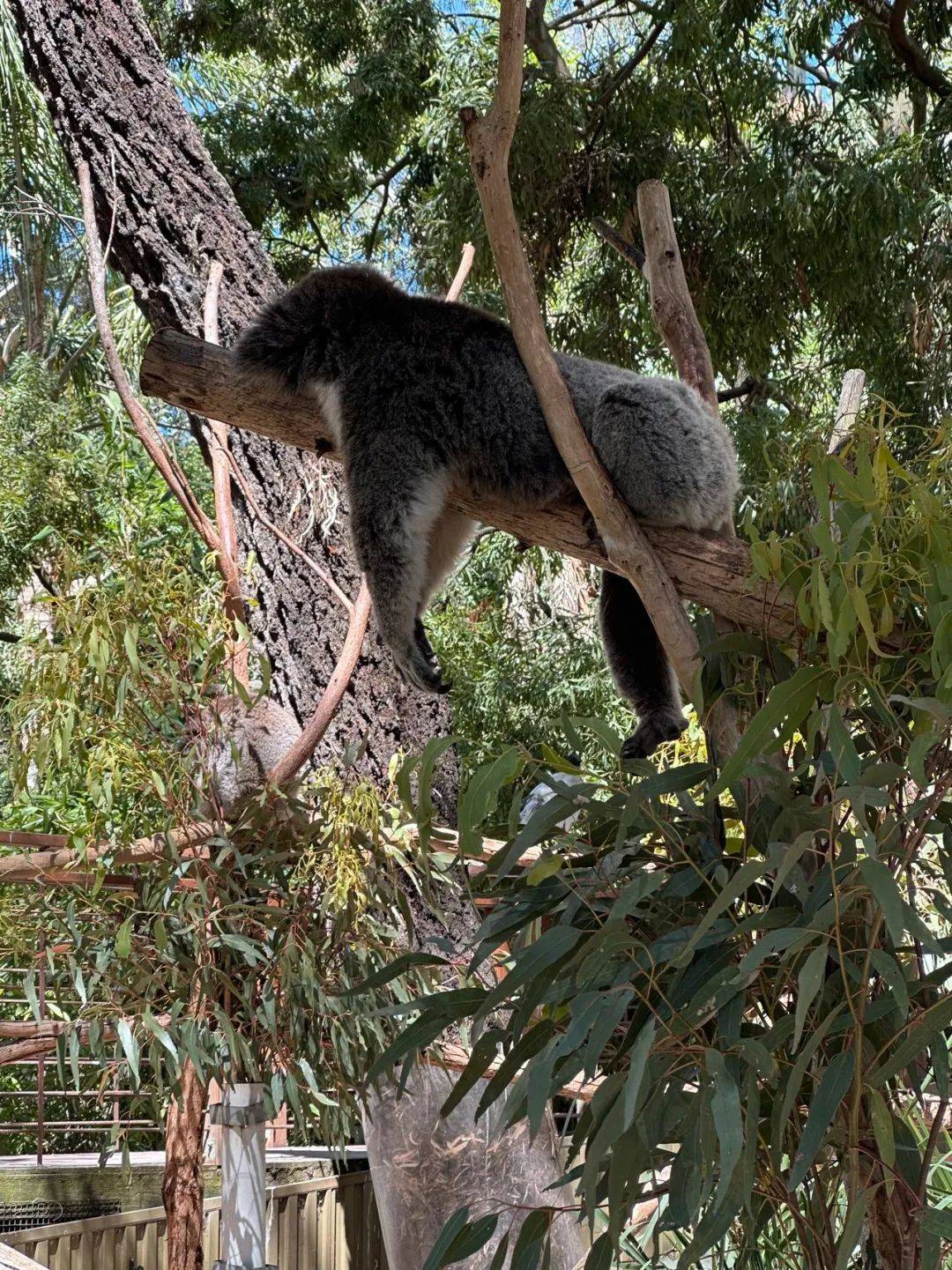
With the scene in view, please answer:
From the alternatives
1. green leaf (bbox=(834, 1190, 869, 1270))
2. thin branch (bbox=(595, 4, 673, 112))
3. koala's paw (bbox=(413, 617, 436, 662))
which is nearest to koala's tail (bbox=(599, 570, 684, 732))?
koala's paw (bbox=(413, 617, 436, 662))

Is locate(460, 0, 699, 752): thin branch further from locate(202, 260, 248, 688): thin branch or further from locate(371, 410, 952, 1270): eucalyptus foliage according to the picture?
locate(202, 260, 248, 688): thin branch

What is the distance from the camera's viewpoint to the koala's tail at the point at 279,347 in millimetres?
1860

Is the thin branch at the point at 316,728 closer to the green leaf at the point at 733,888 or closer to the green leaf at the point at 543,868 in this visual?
the green leaf at the point at 543,868

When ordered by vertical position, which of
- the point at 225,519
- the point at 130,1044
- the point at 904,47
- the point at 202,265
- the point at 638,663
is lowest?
the point at 130,1044

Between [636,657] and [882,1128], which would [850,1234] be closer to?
[882,1128]

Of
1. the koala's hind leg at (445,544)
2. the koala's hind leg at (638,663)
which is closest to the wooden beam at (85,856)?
the koala's hind leg at (445,544)

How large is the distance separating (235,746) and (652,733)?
68cm

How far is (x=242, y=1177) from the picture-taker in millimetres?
2008

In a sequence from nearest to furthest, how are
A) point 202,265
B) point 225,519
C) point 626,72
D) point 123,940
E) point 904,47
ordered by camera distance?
point 123,940 → point 225,519 → point 202,265 → point 904,47 → point 626,72

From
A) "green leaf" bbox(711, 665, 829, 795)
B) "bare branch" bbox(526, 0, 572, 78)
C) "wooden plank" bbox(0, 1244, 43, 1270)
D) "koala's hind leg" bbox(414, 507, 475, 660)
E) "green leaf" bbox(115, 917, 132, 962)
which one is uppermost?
"bare branch" bbox(526, 0, 572, 78)

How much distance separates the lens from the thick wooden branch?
5.23 ft

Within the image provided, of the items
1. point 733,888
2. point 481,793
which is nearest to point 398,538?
point 481,793

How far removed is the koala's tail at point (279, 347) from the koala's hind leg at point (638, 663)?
0.63m

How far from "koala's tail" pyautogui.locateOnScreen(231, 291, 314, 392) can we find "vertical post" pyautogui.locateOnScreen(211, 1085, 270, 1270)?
1.12m
